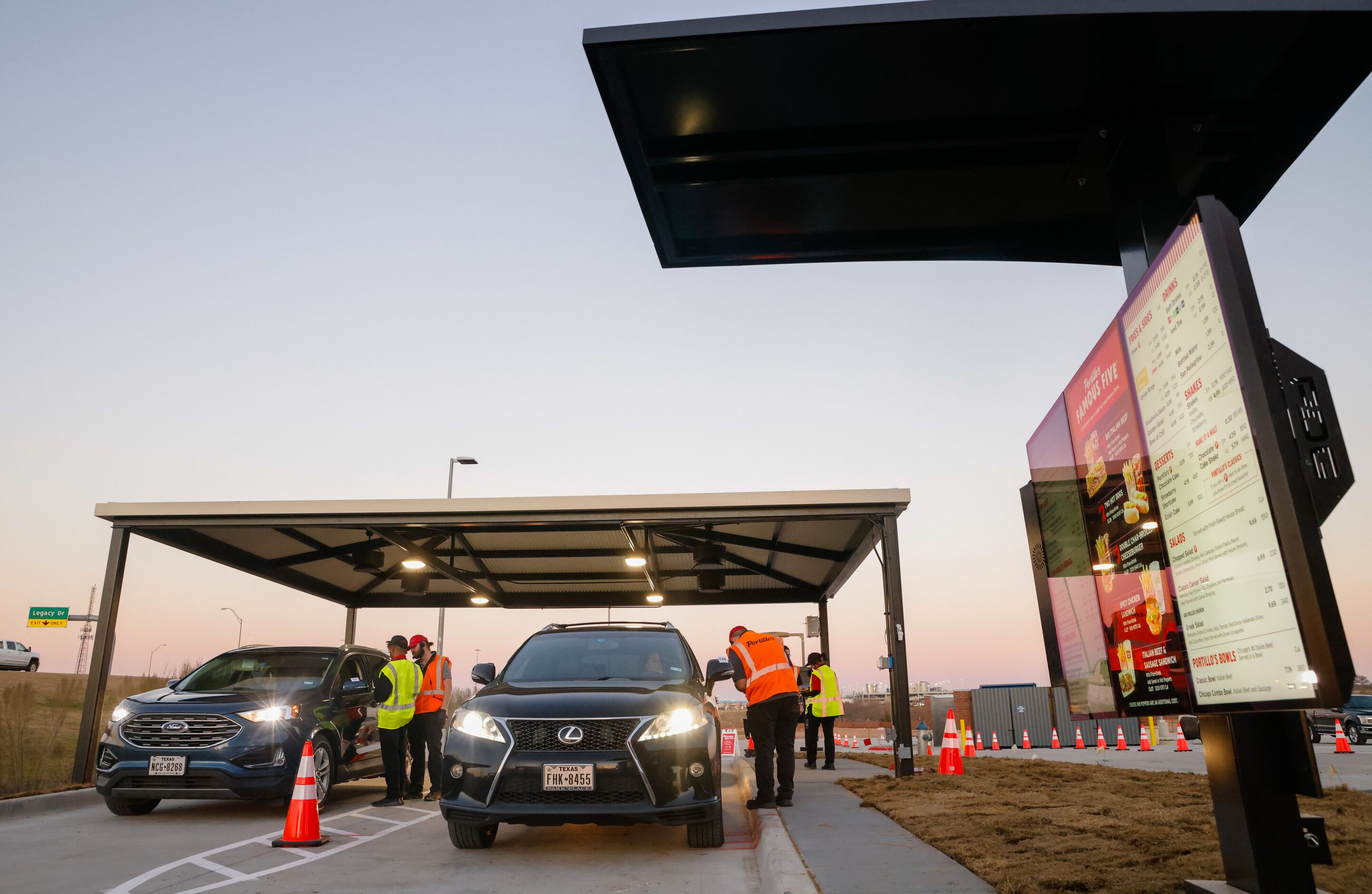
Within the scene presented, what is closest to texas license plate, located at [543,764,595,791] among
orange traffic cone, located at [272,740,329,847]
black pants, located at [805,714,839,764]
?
orange traffic cone, located at [272,740,329,847]

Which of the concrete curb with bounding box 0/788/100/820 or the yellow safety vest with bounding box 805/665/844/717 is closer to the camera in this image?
the concrete curb with bounding box 0/788/100/820

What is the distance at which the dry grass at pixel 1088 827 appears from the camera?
4496 mm

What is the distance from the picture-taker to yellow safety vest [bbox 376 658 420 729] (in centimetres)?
979

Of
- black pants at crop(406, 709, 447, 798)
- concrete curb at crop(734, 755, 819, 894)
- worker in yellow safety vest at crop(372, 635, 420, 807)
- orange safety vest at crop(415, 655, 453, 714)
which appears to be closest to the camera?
concrete curb at crop(734, 755, 819, 894)

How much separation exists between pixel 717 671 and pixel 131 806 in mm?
6455

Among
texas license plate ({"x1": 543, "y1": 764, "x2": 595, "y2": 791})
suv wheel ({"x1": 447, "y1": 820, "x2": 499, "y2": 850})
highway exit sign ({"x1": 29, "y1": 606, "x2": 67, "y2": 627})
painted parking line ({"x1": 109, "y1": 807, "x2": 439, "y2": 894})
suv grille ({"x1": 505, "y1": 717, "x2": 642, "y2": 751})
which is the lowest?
painted parking line ({"x1": 109, "y1": 807, "x2": 439, "y2": 894})

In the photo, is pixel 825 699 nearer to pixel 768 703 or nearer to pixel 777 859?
pixel 768 703

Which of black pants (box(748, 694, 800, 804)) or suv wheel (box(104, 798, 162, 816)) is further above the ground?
black pants (box(748, 694, 800, 804))

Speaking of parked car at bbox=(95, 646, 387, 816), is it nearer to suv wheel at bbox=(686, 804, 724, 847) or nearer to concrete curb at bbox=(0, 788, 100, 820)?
concrete curb at bbox=(0, 788, 100, 820)

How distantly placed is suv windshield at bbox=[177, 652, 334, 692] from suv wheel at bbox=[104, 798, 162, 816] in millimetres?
1152

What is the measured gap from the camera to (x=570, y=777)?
620 cm

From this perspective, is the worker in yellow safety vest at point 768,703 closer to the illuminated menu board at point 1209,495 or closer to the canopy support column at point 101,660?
the illuminated menu board at point 1209,495

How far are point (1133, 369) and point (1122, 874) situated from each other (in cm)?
262

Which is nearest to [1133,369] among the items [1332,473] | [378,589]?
[1332,473]
